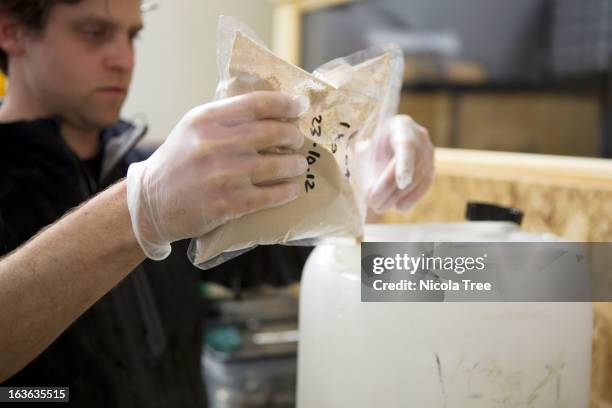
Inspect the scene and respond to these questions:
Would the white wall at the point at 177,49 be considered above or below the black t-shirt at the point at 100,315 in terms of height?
above

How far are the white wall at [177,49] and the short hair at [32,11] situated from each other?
3.29 feet

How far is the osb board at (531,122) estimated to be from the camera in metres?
1.33

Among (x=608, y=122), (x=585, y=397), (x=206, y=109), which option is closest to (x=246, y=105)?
(x=206, y=109)

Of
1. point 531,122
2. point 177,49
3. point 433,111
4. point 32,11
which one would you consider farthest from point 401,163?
point 177,49

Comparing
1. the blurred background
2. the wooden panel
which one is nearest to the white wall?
the blurred background

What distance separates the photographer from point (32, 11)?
960 mm

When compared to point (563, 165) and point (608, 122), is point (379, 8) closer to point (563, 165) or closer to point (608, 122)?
point (608, 122)

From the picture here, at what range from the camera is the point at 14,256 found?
2.03 ft

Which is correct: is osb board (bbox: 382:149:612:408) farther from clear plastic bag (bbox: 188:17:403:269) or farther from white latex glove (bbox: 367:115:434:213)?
clear plastic bag (bbox: 188:17:403:269)

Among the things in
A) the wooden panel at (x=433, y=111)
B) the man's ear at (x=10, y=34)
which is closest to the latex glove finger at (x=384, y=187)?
the man's ear at (x=10, y=34)

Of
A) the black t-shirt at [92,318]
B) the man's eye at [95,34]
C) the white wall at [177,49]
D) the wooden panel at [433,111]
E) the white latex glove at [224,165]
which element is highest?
the white wall at [177,49]

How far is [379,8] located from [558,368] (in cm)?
127

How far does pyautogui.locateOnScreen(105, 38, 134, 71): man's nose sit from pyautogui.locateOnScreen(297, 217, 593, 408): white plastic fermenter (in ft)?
1.92

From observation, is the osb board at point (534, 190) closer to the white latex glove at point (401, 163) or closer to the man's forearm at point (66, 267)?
the white latex glove at point (401, 163)
